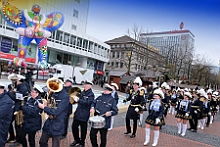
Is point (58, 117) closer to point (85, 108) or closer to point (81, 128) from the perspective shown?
point (85, 108)

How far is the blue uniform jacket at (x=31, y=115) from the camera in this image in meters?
4.52

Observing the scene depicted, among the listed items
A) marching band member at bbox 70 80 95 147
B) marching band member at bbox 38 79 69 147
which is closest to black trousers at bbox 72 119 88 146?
marching band member at bbox 70 80 95 147

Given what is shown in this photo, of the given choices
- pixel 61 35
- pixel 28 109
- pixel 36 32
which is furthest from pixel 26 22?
pixel 28 109

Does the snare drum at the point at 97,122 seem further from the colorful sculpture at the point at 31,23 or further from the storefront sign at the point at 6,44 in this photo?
the storefront sign at the point at 6,44

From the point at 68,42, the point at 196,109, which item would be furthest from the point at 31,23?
the point at 68,42

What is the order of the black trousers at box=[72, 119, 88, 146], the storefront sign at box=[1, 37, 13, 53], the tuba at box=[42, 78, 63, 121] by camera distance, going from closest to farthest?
the tuba at box=[42, 78, 63, 121], the black trousers at box=[72, 119, 88, 146], the storefront sign at box=[1, 37, 13, 53]

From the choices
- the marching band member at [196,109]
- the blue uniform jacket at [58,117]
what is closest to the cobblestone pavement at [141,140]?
the marching band member at [196,109]

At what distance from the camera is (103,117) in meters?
5.25

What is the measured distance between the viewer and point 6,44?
31.8m

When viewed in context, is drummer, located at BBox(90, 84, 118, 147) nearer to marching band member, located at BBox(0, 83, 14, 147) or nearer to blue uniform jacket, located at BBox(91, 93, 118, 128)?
blue uniform jacket, located at BBox(91, 93, 118, 128)

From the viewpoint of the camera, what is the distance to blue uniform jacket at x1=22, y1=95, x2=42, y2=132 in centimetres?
452

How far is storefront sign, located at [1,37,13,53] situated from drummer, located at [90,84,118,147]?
100 feet

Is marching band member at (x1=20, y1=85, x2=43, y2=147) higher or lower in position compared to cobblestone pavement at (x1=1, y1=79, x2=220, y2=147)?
higher

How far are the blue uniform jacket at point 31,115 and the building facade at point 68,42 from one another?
2915cm
